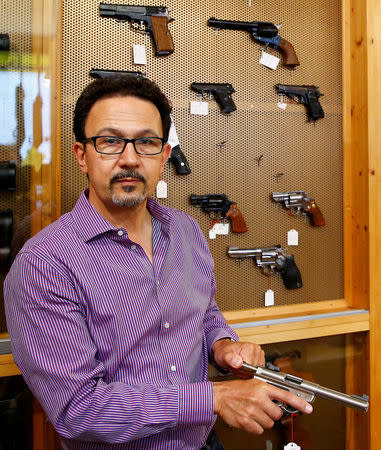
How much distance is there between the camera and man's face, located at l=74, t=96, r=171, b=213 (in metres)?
1.40

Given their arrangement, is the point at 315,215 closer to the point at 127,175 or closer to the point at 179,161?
the point at 179,161

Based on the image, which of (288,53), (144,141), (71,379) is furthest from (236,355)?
(288,53)

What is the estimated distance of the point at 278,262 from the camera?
2715mm

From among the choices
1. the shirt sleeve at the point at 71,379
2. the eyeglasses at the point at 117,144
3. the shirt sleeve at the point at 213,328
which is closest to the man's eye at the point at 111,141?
the eyeglasses at the point at 117,144

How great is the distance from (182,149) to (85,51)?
780mm

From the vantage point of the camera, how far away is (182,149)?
2.52 metres

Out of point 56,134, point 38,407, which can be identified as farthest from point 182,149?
point 38,407

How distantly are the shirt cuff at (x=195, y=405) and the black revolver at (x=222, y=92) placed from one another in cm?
182

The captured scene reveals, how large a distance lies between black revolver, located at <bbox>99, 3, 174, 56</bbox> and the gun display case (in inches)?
2.3

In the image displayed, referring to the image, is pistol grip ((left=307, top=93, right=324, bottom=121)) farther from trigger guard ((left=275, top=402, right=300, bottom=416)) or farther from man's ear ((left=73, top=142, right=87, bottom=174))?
trigger guard ((left=275, top=402, right=300, bottom=416))

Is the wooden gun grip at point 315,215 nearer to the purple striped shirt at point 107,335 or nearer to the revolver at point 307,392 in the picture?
the purple striped shirt at point 107,335

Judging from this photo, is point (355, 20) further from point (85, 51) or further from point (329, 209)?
point (85, 51)

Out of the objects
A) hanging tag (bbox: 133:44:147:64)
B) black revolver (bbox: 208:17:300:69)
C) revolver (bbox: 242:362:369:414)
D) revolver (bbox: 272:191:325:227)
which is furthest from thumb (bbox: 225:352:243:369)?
black revolver (bbox: 208:17:300:69)

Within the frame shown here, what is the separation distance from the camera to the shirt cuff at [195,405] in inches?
47.4
